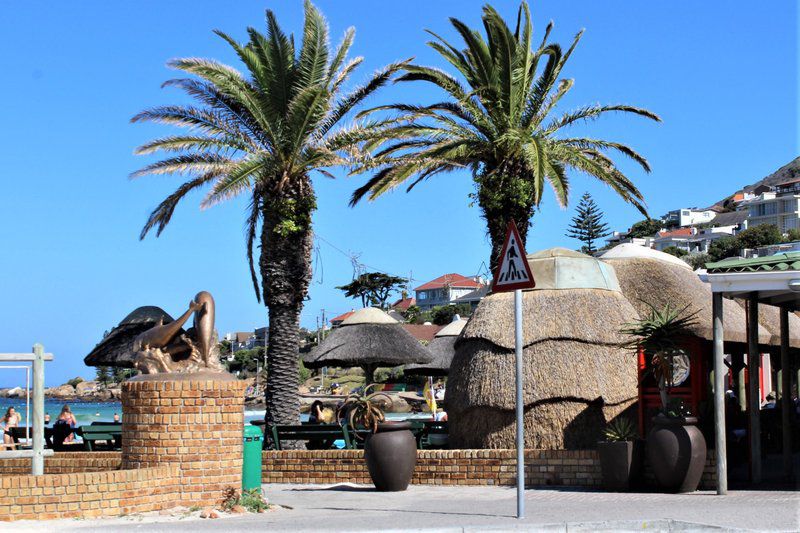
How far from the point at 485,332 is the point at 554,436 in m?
1.99

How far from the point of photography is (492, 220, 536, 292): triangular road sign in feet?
36.6

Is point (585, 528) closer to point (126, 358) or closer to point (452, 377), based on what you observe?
point (452, 377)

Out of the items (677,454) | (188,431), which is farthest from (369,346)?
(188,431)

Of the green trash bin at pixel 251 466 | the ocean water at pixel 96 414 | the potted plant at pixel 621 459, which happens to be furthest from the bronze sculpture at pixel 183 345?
the ocean water at pixel 96 414

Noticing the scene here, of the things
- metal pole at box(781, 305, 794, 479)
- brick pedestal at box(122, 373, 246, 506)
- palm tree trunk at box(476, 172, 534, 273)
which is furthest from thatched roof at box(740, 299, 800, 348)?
brick pedestal at box(122, 373, 246, 506)

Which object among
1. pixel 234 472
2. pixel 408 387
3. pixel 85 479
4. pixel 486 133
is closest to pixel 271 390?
pixel 486 133

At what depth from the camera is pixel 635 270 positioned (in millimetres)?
18906

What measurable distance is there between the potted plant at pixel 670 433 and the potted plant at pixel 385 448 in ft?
10.8

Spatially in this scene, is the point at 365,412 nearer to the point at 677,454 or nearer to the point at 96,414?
the point at 677,454

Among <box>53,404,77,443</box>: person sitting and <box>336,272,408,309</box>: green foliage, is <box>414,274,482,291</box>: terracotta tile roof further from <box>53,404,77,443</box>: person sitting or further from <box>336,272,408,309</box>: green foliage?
<box>53,404,77,443</box>: person sitting

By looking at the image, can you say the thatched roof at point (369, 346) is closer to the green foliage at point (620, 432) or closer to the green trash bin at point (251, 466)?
the green foliage at point (620, 432)

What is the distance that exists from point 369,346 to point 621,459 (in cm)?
1096

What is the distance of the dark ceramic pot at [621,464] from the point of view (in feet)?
46.5

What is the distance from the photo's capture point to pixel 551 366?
1619cm
